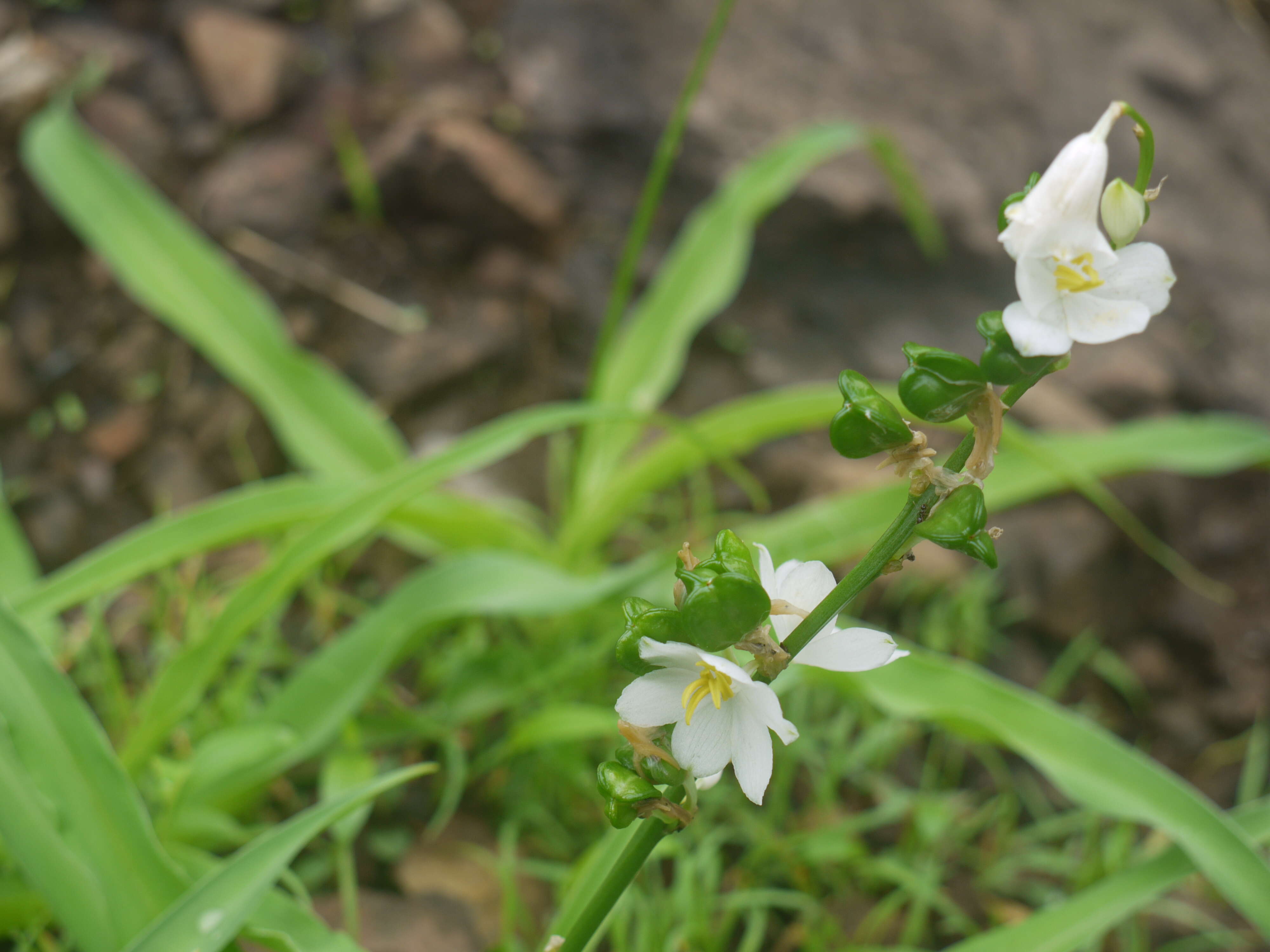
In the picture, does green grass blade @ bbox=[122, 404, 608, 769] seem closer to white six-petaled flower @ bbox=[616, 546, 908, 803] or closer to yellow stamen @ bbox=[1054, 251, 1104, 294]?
white six-petaled flower @ bbox=[616, 546, 908, 803]

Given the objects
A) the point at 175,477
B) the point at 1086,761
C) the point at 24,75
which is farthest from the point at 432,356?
the point at 1086,761

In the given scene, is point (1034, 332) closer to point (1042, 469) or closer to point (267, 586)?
point (267, 586)

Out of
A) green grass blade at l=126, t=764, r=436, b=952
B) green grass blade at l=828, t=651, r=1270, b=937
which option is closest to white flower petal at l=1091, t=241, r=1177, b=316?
green grass blade at l=126, t=764, r=436, b=952

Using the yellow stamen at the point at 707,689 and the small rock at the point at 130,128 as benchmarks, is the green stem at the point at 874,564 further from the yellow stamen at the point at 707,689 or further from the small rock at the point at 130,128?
the small rock at the point at 130,128

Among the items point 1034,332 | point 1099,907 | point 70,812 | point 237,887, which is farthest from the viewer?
point 1099,907

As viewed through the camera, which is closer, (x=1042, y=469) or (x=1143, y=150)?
(x=1143, y=150)

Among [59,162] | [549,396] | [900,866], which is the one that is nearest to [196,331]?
[59,162]

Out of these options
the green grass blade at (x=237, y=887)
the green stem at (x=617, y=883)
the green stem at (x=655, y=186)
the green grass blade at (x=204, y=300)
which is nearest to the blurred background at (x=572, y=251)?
the green grass blade at (x=204, y=300)
